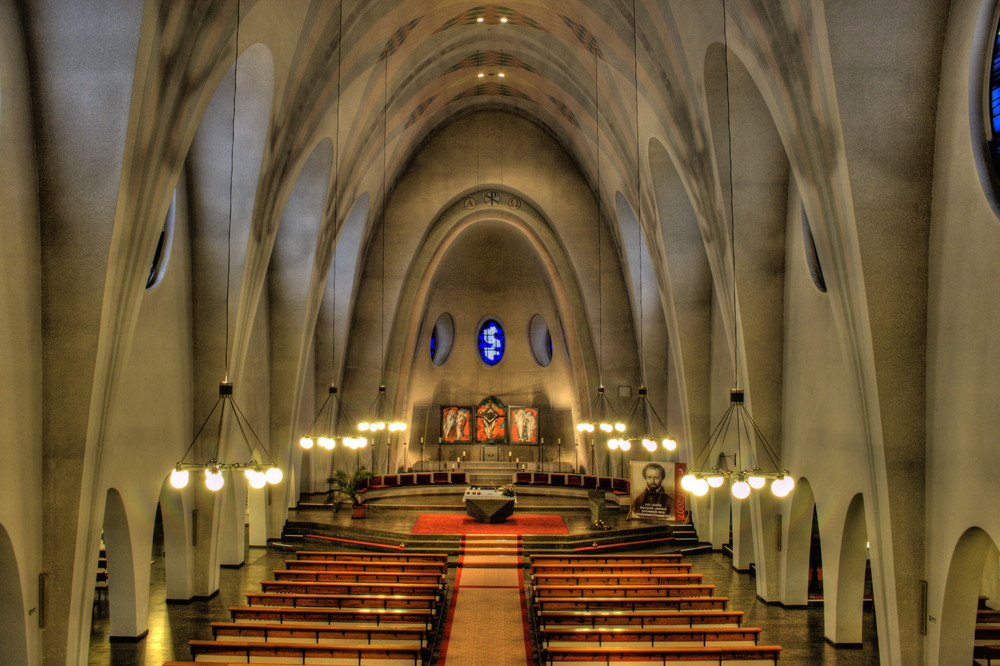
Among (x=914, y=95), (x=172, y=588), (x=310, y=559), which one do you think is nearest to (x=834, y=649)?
(x=914, y=95)

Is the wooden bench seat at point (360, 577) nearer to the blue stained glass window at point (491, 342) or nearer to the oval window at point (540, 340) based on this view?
the blue stained glass window at point (491, 342)

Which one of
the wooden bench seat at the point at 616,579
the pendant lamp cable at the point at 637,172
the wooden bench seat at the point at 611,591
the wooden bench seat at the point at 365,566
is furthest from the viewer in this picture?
the pendant lamp cable at the point at 637,172

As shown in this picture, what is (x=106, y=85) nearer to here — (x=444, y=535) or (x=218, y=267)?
(x=218, y=267)

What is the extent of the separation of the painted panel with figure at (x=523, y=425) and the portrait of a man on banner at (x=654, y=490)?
12.3 metres

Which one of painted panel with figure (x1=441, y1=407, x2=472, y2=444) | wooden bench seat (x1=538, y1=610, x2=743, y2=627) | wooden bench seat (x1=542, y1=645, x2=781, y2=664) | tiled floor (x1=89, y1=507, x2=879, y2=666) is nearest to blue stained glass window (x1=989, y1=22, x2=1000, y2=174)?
wooden bench seat (x1=542, y1=645, x2=781, y2=664)

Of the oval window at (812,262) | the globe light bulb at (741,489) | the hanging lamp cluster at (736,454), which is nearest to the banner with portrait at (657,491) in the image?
the hanging lamp cluster at (736,454)

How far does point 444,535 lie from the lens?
2105 cm

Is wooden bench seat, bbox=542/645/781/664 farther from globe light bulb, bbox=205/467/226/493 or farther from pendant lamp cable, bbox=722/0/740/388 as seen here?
globe light bulb, bbox=205/467/226/493

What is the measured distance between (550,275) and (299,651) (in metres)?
21.9

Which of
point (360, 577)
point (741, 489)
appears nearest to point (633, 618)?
point (741, 489)

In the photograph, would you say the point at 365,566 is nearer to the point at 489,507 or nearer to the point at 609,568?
the point at 609,568

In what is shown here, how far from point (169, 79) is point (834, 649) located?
13.1 metres

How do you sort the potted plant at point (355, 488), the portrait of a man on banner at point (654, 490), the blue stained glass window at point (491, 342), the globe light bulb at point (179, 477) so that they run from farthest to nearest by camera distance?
the blue stained glass window at point (491, 342) < the potted plant at point (355, 488) < the portrait of a man on banner at point (654, 490) < the globe light bulb at point (179, 477)

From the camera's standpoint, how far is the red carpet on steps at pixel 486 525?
2188cm
